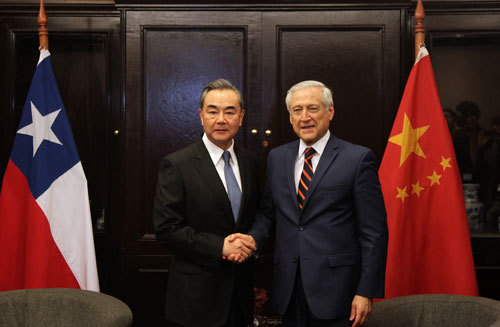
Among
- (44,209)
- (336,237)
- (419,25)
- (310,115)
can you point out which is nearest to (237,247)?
(336,237)

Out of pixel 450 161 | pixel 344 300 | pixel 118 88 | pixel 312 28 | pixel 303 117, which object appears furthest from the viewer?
pixel 118 88

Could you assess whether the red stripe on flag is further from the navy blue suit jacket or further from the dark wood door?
the navy blue suit jacket

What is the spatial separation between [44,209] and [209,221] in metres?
1.26

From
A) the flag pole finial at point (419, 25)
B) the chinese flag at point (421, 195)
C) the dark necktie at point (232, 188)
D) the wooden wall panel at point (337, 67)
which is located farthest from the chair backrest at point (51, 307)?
the flag pole finial at point (419, 25)

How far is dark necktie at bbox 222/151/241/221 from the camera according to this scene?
7.01ft

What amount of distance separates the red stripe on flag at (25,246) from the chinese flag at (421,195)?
1.87m

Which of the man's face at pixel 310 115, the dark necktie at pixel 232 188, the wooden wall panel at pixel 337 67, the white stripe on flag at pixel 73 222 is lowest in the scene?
the white stripe on flag at pixel 73 222

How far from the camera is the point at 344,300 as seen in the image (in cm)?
195

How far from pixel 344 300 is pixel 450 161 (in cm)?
126

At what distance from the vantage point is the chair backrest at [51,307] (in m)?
2.08

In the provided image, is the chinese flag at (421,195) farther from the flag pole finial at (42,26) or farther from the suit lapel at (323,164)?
the flag pole finial at (42,26)

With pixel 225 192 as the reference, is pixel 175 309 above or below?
below

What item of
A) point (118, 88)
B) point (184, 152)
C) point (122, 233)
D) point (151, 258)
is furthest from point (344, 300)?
point (118, 88)

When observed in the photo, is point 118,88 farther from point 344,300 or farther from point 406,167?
point 344,300
